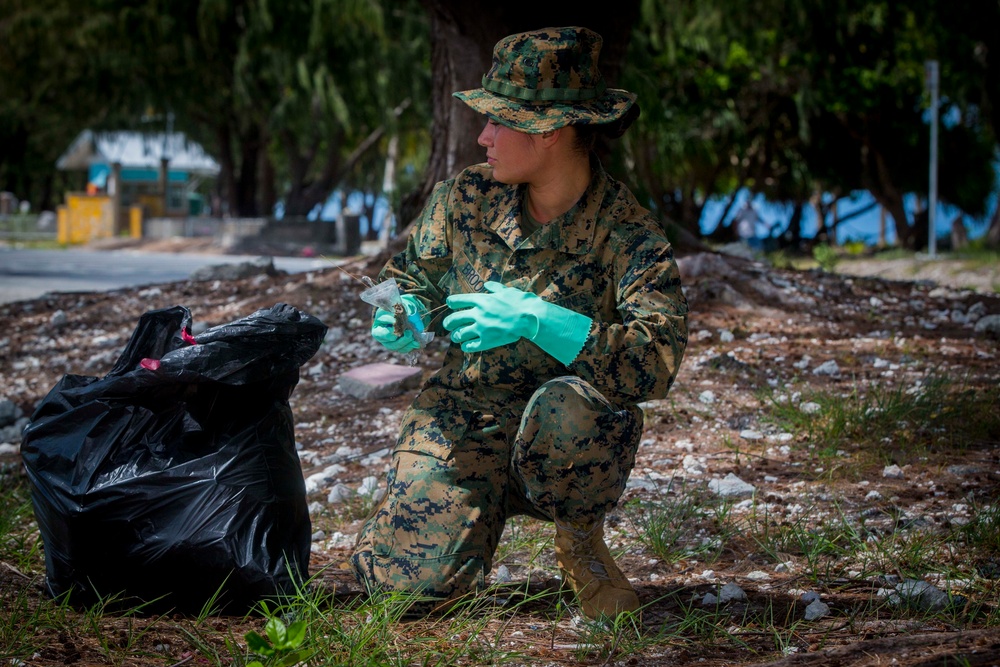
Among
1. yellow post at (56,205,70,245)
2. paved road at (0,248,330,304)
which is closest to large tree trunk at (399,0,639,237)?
paved road at (0,248,330,304)

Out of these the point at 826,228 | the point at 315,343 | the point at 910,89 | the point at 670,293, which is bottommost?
the point at 826,228

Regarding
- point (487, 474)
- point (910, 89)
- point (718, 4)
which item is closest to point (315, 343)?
point (487, 474)

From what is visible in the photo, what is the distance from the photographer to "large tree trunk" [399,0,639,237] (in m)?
5.67

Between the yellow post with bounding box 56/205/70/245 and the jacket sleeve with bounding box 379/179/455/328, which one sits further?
the yellow post with bounding box 56/205/70/245

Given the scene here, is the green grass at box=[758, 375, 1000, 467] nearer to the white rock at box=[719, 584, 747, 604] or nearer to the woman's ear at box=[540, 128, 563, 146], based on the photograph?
the white rock at box=[719, 584, 747, 604]

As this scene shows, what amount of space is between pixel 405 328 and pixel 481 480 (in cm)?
42

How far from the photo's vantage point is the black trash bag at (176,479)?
2.43m

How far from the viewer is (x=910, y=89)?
23.2m

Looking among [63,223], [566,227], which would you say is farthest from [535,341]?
[63,223]

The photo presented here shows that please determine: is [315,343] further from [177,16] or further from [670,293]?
[177,16]

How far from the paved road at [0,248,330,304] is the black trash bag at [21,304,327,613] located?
693 cm

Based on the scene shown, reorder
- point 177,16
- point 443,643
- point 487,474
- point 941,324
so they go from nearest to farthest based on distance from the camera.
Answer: point 443,643
point 487,474
point 941,324
point 177,16

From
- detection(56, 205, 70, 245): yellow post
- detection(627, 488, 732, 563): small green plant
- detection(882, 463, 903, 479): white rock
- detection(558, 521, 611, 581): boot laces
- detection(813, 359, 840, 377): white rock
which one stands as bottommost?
detection(56, 205, 70, 245): yellow post

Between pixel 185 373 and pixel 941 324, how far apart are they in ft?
16.3
